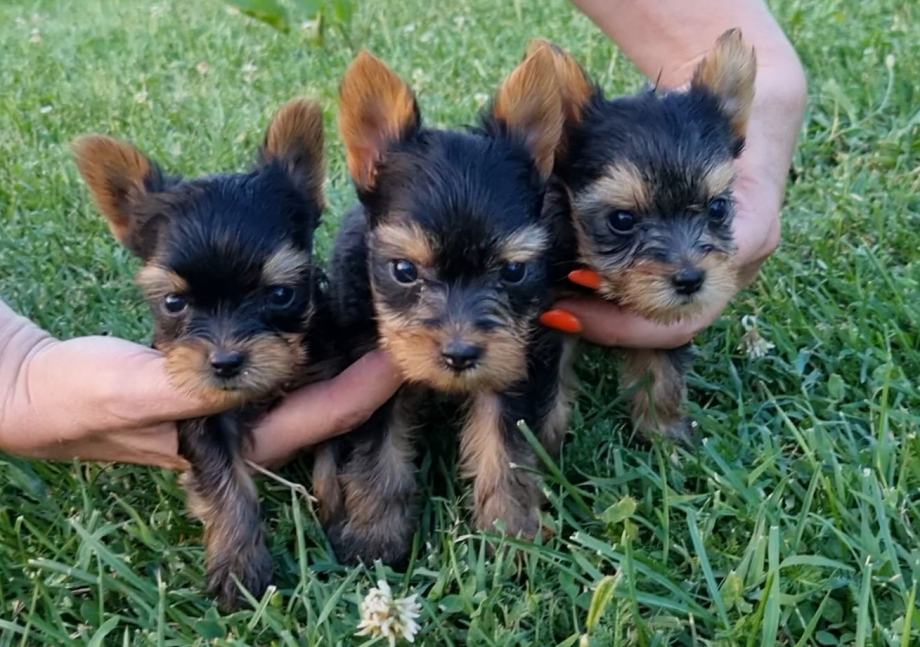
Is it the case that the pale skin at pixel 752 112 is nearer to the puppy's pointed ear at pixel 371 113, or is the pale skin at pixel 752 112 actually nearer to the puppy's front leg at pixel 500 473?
the puppy's front leg at pixel 500 473

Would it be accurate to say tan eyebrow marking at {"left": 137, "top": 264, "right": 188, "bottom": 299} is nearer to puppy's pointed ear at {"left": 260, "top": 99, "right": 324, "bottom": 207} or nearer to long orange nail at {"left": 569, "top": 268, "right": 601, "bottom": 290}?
puppy's pointed ear at {"left": 260, "top": 99, "right": 324, "bottom": 207}

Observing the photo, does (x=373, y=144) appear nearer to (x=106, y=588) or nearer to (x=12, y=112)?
(x=106, y=588)

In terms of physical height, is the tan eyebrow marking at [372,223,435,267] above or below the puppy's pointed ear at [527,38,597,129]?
below

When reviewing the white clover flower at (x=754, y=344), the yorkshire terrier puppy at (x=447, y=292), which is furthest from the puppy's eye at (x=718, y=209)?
the white clover flower at (x=754, y=344)

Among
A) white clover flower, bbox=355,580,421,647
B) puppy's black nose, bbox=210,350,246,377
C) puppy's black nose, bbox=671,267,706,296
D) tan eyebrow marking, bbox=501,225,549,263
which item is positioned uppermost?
tan eyebrow marking, bbox=501,225,549,263

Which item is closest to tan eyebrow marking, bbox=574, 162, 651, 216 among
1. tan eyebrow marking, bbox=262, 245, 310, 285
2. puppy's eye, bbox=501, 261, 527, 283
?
puppy's eye, bbox=501, 261, 527, 283

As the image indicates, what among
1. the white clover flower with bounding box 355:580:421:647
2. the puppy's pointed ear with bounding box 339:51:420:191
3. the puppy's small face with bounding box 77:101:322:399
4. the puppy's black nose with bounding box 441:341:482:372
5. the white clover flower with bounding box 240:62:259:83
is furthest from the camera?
the white clover flower with bounding box 240:62:259:83
